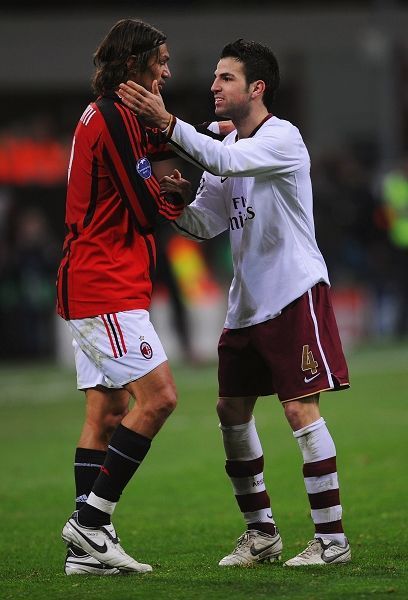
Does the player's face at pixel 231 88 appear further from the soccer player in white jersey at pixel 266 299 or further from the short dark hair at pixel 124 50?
the short dark hair at pixel 124 50

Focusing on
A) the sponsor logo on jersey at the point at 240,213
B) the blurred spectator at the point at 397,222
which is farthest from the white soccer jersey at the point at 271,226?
the blurred spectator at the point at 397,222

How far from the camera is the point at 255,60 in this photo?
618 cm

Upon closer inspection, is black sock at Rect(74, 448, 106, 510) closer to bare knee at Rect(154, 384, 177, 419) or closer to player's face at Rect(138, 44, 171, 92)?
bare knee at Rect(154, 384, 177, 419)

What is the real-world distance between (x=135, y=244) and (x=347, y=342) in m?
14.4

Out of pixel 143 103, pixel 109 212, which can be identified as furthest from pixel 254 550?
pixel 143 103

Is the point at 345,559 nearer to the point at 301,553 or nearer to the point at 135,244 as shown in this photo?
the point at 301,553

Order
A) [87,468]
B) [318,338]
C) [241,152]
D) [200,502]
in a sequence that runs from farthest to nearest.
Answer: [200,502]
[87,468]
[318,338]
[241,152]

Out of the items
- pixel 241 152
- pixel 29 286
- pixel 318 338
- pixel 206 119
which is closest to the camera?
pixel 241 152

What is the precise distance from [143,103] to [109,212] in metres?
0.52

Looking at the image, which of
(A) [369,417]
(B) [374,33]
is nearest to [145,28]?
(A) [369,417]

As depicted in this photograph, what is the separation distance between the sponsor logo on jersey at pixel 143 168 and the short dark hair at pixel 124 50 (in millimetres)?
405

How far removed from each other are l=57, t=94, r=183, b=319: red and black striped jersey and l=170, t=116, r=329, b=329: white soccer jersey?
0.78 feet

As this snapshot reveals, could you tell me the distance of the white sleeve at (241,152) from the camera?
5.86m

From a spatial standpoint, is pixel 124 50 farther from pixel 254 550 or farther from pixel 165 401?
pixel 254 550
